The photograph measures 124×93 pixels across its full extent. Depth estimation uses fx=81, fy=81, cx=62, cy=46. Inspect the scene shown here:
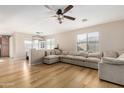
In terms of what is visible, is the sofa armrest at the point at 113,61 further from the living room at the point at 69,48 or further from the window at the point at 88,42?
the window at the point at 88,42

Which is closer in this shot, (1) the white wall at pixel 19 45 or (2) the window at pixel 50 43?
(1) the white wall at pixel 19 45

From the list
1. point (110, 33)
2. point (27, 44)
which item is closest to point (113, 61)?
point (110, 33)

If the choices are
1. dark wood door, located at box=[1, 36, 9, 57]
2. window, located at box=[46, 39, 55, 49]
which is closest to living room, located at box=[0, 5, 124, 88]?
window, located at box=[46, 39, 55, 49]

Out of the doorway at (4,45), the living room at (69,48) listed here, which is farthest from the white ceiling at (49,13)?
Answer: the doorway at (4,45)

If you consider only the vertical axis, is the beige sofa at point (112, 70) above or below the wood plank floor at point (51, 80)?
above

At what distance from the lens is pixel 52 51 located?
5910mm

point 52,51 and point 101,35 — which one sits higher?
point 101,35

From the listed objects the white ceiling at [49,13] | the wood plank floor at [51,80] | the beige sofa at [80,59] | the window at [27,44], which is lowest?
the wood plank floor at [51,80]

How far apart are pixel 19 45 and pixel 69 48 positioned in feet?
14.1

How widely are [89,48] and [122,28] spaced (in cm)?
211

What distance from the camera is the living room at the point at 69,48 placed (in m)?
2.51
